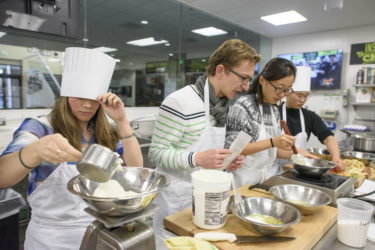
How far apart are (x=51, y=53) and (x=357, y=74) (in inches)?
212

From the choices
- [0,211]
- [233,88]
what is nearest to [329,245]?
[233,88]

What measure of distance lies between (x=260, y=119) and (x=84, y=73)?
1.22m

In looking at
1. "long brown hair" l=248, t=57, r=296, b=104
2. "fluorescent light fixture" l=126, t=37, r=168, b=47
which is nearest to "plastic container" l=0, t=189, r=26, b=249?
"long brown hair" l=248, t=57, r=296, b=104

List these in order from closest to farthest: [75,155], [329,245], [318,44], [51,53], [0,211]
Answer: [75,155] < [329,245] < [0,211] < [51,53] < [318,44]

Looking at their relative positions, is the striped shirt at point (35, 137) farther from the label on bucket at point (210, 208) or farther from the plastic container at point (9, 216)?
the plastic container at point (9, 216)

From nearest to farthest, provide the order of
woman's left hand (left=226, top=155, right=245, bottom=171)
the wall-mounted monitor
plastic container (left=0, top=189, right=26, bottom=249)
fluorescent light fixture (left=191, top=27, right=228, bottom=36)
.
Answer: woman's left hand (left=226, top=155, right=245, bottom=171), plastic container (left=0, top=189, right=26, bottom=249), fluorescent light fixture (left=191, top=27, right=228, bottom=36), the wall-mounted monitor

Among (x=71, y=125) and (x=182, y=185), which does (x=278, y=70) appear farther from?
(x=71, y=125)

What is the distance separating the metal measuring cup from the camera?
0.59 meters

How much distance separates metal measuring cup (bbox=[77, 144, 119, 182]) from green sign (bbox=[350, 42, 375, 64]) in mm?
5859

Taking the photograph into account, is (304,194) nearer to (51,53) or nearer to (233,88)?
(233,88)

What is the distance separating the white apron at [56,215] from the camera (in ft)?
3.66

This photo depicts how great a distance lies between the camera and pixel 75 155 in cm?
77

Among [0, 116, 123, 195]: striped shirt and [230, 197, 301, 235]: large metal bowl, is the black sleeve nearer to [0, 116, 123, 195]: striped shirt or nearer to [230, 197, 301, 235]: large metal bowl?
[230, 197, 301, 235]: large metal bowl

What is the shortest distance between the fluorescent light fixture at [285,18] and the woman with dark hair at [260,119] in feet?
10.2
